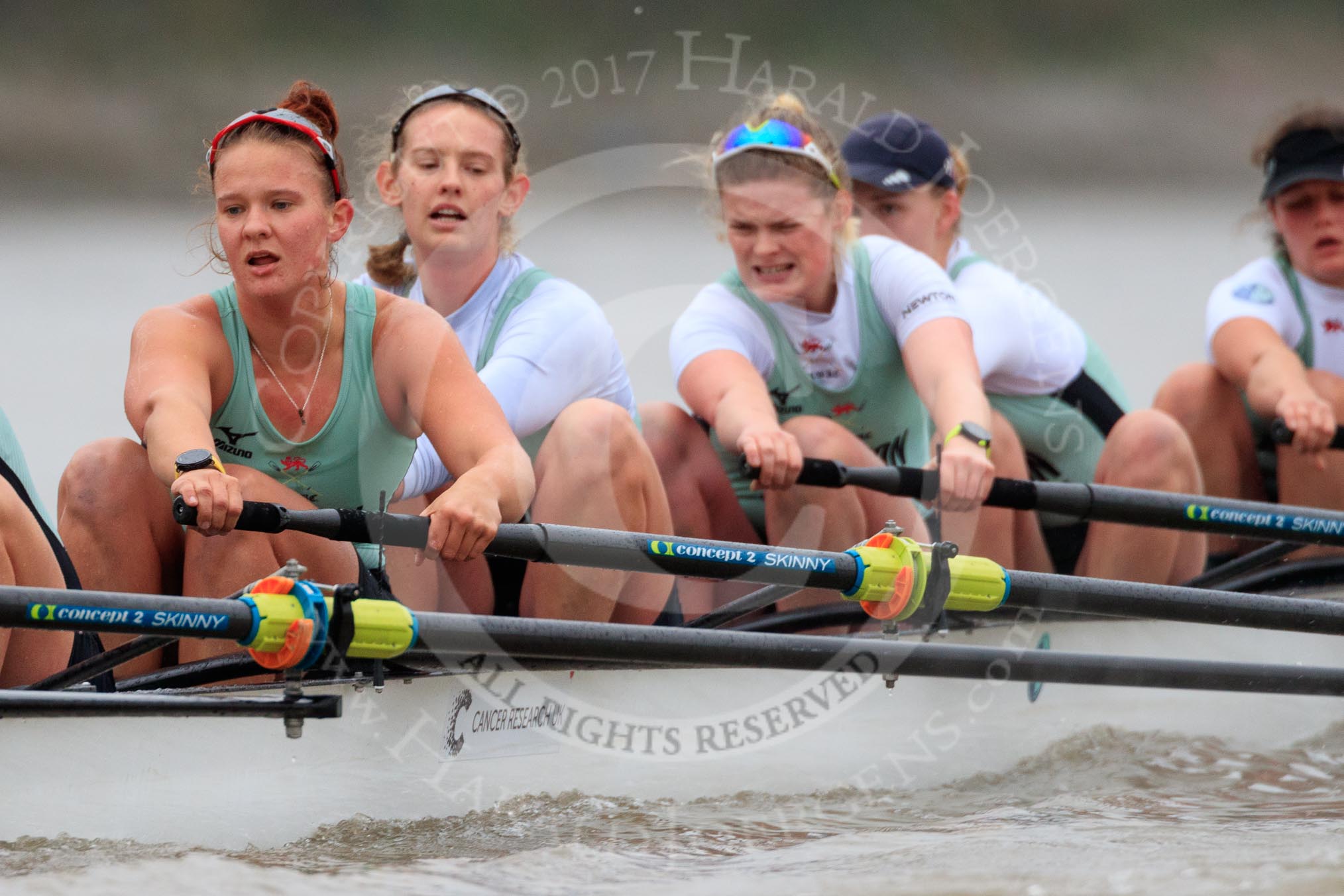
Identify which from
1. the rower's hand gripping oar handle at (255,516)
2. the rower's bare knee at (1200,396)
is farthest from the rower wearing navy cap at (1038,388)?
the rower's hand gripping oar handle at (255,516)

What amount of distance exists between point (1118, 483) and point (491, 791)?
46.1 inches

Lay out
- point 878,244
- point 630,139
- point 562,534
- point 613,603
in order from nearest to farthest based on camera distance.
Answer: point 562,534
point 613,603
point 878,244
point 630,139

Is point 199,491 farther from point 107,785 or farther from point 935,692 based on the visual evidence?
point 935,692

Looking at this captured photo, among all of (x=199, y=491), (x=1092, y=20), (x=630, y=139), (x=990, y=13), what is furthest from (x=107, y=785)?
(x=1092, y=20)

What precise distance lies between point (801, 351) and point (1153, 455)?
0.57 metres

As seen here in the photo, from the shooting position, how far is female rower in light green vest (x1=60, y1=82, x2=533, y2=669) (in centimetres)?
163

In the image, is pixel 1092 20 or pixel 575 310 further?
pixel 1092 20

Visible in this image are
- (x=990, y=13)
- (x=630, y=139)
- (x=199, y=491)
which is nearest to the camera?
(x=199, y=491)

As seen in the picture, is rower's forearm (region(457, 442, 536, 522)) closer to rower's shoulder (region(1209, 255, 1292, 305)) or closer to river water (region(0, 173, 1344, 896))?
river water (region(0, 173, 1344, 896))

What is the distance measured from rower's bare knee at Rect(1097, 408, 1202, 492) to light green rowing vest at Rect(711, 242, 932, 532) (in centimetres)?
34

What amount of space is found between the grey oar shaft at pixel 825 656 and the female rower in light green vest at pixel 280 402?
0.35 feet

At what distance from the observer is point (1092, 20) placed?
801 centimetres

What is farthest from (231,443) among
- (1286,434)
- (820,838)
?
(1286,434)

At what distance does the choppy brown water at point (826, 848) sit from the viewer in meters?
1.45
